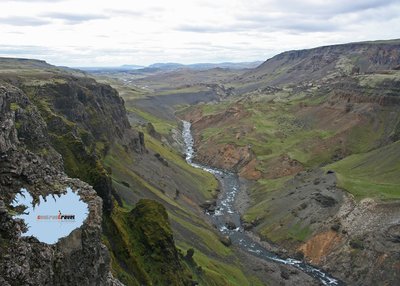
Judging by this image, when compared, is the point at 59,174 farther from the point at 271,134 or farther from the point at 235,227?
the point at 271,134

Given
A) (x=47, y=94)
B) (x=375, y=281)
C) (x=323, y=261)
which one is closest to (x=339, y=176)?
(x=323, y=261)

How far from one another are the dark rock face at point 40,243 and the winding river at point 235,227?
54038mm

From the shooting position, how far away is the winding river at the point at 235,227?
76375mm

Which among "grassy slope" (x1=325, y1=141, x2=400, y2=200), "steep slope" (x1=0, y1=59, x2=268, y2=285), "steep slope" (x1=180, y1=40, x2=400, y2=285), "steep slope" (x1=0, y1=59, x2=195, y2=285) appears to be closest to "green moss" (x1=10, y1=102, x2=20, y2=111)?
"steep slope" (x1=0, y1=59, x2=195, y2=285)

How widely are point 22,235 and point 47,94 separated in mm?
71521

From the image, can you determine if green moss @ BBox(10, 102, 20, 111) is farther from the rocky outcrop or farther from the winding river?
the winding river

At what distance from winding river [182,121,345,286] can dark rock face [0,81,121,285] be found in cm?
5404

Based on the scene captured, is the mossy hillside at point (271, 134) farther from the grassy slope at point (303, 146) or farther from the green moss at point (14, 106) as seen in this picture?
the green moss at point (14, 106)

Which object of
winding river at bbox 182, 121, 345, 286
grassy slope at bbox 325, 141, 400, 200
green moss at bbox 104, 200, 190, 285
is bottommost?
winding river at bbox 182, 121, 345, 286

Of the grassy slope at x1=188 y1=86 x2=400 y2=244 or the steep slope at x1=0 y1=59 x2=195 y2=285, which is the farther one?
the grassy slope at x1=188 y1=86 x2=400 y2=244

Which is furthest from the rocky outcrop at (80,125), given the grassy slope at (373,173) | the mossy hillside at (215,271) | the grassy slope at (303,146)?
the grassy slope at (373,173)

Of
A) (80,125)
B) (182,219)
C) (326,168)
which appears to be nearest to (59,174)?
(182,219)

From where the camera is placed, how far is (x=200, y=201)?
348ft

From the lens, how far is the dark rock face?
2145 cm
